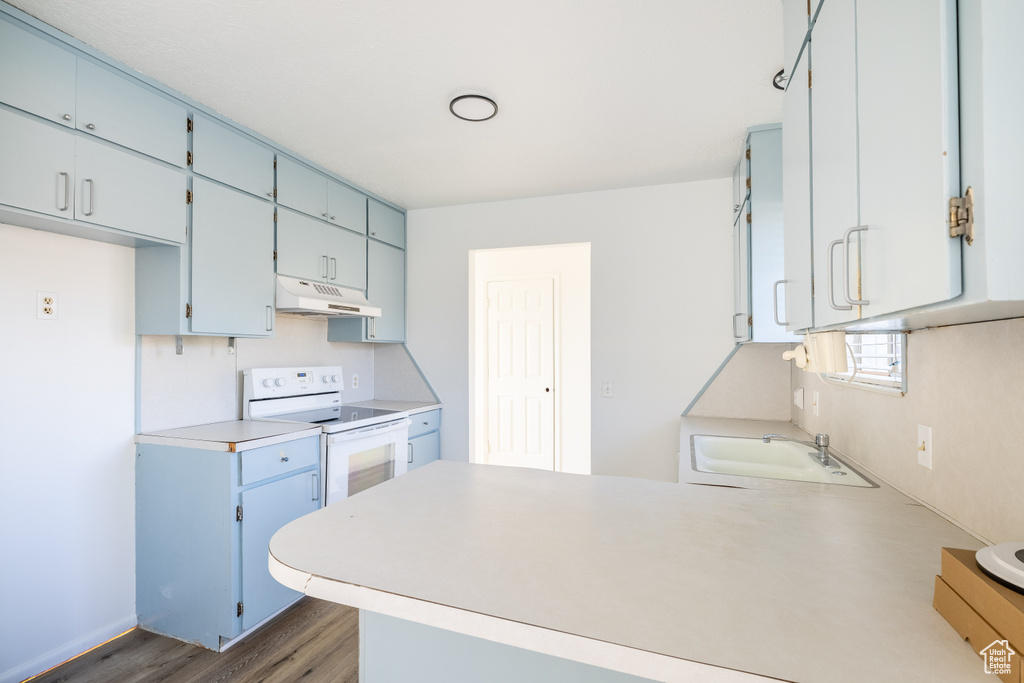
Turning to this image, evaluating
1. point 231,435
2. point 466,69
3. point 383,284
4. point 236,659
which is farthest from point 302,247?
point 236,659

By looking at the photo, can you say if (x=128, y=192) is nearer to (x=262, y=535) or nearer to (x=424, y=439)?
(x=262, y=535)

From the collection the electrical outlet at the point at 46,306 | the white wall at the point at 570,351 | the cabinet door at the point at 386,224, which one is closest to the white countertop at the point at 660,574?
the electrical outlet at the point at 46,306

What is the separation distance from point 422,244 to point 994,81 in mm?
3510

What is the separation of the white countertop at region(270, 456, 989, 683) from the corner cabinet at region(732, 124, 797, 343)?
3.67ft

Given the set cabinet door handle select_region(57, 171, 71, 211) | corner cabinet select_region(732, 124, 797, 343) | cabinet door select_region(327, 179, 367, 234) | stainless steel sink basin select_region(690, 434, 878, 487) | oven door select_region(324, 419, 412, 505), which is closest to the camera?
cabinet door handle select_region(57, 171, 71, 211)

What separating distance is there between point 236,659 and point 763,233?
3.05 meters

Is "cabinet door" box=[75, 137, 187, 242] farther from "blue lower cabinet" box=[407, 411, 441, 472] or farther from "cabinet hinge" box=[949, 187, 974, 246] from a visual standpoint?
"cabinet hinge" box=[949, 187, 974, 246]

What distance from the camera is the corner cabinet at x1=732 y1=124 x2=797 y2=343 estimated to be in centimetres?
226

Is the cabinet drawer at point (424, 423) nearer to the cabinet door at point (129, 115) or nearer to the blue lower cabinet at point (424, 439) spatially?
the blue lower cabinet at point (424, 439)

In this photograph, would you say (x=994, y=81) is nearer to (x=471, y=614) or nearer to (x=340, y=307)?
(x=471, y=614)

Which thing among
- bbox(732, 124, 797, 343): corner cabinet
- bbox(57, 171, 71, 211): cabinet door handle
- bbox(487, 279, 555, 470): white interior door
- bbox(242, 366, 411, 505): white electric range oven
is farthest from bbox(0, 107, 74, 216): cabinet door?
bbox(487, 279, 555, 470): white interior door

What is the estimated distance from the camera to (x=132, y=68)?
1900 mm

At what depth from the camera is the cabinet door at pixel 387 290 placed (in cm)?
341

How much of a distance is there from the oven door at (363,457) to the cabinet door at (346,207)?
1355 millimetres
